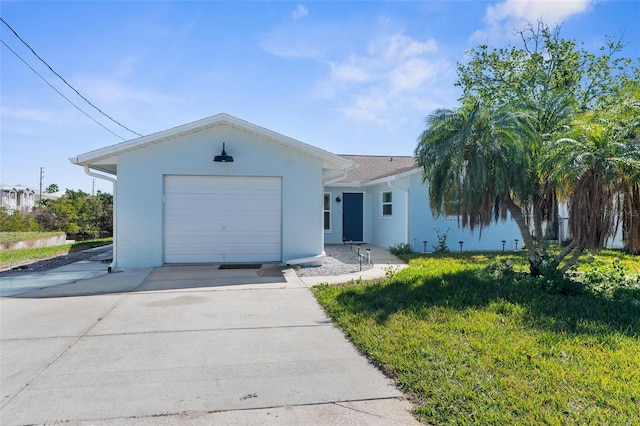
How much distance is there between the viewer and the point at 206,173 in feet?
33.7

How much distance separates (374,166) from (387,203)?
4.12 m

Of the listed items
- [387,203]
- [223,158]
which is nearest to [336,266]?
[223,158]

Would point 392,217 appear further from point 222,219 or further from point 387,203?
point 222,219

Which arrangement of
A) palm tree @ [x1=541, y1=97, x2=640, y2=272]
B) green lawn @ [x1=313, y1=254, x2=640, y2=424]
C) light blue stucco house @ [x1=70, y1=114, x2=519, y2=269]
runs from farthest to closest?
light blue stucco house @ [x1=70, y1=114, x2=519, y2=269] < palm tree @ [x1=541, y1=97, x2=640, y2=272] < green lawn @ [x1=313, y1=254, x2=640, y2=424]

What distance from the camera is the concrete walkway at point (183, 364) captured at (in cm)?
299

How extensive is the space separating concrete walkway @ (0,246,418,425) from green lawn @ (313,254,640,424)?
341 millimetres

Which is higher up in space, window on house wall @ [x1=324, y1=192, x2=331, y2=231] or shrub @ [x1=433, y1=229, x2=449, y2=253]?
window on house wall @ [x1=324, y1=192, x2=331, y2=231]

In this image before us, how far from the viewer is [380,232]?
15.4 metres

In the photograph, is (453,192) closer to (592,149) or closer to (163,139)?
(592,149)

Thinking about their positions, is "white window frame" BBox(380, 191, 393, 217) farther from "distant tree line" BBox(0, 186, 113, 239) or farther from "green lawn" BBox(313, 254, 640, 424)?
"distant tree line" BBox(0, 186, 113, 239)

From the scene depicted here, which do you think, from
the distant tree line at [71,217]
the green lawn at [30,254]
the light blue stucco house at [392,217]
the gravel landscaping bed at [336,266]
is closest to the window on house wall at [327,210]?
the light blue stucco house at [392,217]

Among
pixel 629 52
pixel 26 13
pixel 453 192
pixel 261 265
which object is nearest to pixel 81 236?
pixel 26 13

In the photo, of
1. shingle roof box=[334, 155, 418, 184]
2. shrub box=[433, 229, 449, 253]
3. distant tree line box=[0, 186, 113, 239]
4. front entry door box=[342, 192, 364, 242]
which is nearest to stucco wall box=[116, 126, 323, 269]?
shrub box=[433, 229, 449, 253]

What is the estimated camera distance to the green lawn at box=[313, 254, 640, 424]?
292cm
